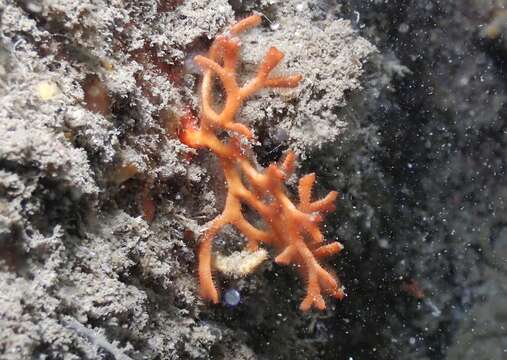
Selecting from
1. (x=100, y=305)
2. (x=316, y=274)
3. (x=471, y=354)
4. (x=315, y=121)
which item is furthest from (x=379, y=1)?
(x=471, y=354)

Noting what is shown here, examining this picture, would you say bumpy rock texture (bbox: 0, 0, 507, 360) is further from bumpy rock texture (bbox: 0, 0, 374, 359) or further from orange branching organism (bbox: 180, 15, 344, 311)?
orange branching organism (bbox: 180, 15, 344, 311)

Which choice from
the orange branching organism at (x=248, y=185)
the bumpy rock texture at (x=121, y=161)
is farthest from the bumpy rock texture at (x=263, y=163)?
the orange branching organism at (x=248, y=185)

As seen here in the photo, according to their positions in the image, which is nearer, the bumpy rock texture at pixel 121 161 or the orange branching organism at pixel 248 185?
the bumpy rock texture at pixel 121 161

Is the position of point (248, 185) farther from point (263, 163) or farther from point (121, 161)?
point (121, 161)

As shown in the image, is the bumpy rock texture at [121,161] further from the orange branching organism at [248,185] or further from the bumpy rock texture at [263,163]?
the orange branching organism at [248,185]

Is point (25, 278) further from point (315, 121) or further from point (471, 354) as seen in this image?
point (471, 354)

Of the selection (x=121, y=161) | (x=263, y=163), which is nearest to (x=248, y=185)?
(x=263, y=163)

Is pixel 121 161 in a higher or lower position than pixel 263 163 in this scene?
lower

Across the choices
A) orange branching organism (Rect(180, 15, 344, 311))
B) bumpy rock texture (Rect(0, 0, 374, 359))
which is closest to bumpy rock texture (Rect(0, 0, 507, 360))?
bumpy rock texture (Rect(0, 0, 374, 359))
